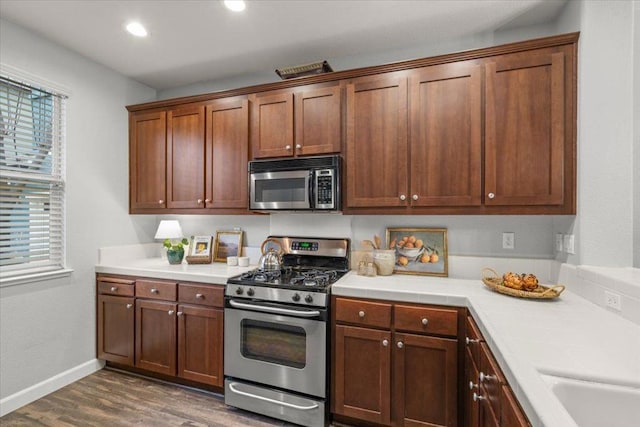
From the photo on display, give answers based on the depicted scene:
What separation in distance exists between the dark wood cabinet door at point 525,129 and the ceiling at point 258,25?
18.7 inches

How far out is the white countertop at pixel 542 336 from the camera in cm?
86

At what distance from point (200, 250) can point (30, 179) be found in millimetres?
1369

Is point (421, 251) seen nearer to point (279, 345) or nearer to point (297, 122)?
point (279, 345)

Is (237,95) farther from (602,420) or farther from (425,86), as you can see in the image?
(602,420)

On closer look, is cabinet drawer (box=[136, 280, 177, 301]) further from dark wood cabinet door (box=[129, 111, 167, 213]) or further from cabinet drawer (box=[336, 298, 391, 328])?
cabinet drawer (box=[336, 298, 391, 328])

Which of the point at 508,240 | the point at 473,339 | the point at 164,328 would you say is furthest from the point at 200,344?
the point at 508,240

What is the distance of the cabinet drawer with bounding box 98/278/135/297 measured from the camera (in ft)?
8.65

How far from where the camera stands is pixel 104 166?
114 inches

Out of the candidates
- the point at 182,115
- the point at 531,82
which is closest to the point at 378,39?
the point at 531,82

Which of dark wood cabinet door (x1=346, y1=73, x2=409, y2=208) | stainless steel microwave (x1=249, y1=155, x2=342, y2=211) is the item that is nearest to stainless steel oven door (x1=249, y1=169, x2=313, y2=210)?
stainless steel microwave (x1=249, y1=155, x2=342, y2=211)

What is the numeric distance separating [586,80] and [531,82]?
10.5 inches

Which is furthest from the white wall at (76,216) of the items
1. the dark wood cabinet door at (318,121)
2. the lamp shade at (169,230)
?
the dark wood cabinet door at (318,121)

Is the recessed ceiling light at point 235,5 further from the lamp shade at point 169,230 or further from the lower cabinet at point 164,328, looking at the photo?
the lamp shade at point 169,230

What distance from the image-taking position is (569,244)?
192cm
